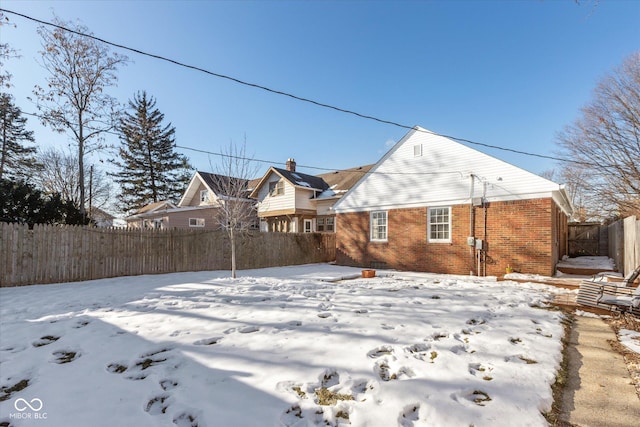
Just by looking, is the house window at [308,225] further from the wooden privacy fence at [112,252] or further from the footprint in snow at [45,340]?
the footprint in snow at [45,340]

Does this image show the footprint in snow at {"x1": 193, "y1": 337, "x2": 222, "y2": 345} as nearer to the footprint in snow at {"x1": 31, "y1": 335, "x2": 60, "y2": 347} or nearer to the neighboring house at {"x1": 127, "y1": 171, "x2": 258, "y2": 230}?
the footprint in snow at {"x1": 31, "y1": 335, "x2": 60, "y2": 347}

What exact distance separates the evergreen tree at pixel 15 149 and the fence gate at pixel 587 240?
3999 cm

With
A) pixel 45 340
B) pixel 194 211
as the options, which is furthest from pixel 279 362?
pixel 194 211

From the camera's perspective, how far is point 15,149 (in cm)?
2470

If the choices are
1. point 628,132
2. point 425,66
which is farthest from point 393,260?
point 628,132

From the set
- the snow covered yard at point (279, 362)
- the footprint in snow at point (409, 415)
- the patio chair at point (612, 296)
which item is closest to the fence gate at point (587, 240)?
the patio chair at point (612, 296)

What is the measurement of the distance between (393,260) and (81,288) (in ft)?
35.4

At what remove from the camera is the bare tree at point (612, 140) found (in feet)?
56.1

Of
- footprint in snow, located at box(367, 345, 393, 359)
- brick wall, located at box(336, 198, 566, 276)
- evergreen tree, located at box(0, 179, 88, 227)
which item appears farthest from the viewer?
evergreen tree, located at box(0, 179, 88, 227)

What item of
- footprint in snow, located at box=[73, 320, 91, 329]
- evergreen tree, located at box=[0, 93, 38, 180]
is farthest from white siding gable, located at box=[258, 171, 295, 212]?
evergreen tree, located at box=[0, 93, 38, 180]

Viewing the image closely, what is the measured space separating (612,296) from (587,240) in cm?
1543

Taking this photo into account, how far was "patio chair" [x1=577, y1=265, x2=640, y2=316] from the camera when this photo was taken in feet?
16.3

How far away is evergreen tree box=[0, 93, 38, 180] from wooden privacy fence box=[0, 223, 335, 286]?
73.8ft

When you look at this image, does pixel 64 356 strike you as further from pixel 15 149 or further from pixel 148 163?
pixel 148 163
